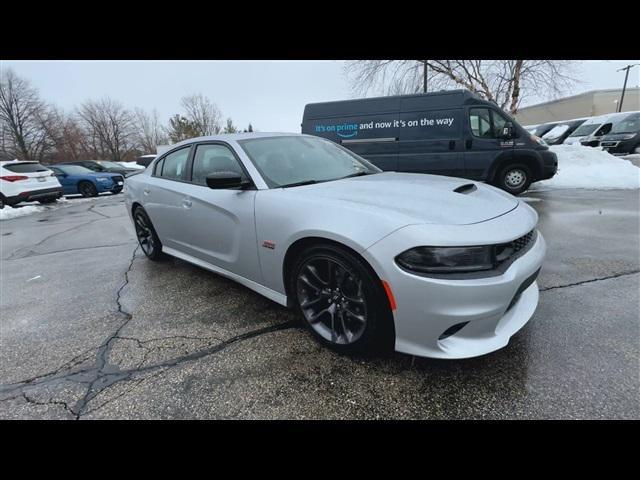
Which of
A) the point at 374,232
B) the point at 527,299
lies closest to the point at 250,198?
the point at 374,232

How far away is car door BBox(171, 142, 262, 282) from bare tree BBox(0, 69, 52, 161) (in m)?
41.0

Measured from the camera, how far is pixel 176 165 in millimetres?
3559

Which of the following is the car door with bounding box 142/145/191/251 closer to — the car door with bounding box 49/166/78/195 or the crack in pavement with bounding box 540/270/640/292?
the crack in pavement with bounding box 540/270/640/292

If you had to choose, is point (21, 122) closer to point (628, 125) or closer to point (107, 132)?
point (107, 132)

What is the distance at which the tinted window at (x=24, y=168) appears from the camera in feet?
32.8

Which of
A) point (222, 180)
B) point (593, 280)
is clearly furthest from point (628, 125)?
point (222, 180)

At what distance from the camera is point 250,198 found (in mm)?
2473

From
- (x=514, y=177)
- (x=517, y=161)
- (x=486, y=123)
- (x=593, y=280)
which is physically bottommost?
(x=593, y=280)

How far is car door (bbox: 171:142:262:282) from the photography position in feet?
8.27

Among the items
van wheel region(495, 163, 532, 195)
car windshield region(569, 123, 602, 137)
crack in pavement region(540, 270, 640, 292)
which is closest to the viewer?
crack in pavement region(540, 270, 640, 292)

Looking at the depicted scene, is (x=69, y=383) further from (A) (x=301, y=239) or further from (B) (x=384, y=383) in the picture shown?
(B) (x=384, y=383)

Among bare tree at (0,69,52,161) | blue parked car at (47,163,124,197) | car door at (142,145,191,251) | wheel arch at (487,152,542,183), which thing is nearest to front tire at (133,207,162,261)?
car door at (142,145,191,251)

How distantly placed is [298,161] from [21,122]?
145 feet
